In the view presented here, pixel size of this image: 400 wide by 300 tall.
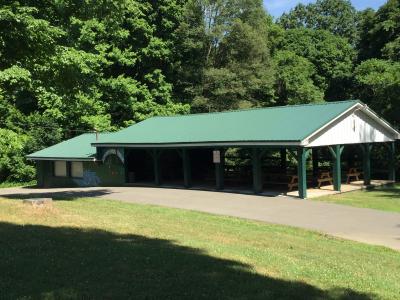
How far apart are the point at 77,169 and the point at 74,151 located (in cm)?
116

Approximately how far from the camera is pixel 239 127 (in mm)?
25219

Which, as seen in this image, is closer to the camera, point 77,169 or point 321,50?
point 77,169

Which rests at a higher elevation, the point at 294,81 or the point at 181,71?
the point at 181,71

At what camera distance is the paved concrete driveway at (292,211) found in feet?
45.1

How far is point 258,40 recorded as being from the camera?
139 ft

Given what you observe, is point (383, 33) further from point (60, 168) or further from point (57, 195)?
point (57, 195)

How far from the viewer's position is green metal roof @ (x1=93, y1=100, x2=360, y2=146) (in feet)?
72.6

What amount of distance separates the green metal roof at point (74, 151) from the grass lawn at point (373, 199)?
15.0 m

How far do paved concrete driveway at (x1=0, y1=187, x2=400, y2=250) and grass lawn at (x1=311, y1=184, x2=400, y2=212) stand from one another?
994 mm

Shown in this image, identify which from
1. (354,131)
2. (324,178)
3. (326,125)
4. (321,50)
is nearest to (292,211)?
(326,125)

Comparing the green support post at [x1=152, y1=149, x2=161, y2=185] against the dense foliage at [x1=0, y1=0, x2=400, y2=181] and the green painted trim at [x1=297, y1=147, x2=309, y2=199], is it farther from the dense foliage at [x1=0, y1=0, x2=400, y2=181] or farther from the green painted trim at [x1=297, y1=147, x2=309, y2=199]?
the dense foliage at [x1=0, y1=0, x2=400, y2=181]

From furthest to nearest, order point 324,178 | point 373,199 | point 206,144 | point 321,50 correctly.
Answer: point 321,50, point 324,178, point 206,144, point 373,199

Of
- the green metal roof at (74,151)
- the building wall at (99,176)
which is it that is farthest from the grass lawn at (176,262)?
the green metal roof at (74,151)

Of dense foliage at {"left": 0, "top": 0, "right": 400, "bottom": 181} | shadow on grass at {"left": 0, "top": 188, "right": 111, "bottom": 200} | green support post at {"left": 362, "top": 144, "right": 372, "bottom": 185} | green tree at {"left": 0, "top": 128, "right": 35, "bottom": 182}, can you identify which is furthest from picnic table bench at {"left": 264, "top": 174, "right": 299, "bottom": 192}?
green tree at {"left": 0, "top": 128, "right": 35, "bottom": 182}
